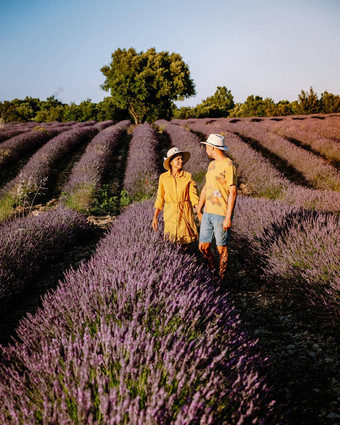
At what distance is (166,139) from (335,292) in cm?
1402

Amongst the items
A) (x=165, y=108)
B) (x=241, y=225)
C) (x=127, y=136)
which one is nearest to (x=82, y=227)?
(x=241, y=225)

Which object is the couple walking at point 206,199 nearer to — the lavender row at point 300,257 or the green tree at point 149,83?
the lavender row at point 300,257

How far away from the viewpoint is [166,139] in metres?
15.5

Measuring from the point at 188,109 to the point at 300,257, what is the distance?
43.4 metres

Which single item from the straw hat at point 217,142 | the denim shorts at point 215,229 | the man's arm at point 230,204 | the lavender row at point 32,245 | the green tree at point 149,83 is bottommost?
the lavender row at point 32,245

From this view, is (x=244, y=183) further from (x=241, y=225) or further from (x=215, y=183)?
(x=215, y=183)

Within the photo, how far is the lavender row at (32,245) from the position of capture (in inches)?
120

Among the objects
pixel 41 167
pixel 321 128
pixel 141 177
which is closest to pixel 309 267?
pixel 141 177

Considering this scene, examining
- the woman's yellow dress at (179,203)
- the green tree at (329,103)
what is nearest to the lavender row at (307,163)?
the woman's yellow dress at (179,203)

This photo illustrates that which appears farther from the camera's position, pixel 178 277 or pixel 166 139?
pixel 166 139

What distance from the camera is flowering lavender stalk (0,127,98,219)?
6.71m

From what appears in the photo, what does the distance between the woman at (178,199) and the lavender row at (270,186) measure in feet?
8.25

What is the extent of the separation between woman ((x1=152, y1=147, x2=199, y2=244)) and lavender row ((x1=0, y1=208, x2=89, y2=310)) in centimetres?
158

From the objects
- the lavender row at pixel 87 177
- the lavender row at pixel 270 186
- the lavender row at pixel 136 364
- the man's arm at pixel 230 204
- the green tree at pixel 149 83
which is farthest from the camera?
the green tree at pixel 149 83
